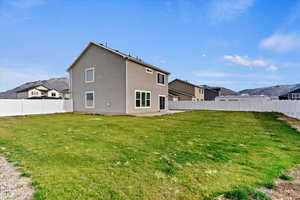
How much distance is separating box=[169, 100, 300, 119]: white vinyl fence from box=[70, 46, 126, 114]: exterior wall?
12.5m

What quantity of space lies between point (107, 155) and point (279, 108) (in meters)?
19.1

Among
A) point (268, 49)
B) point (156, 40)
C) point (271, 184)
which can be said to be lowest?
point (271, 184)

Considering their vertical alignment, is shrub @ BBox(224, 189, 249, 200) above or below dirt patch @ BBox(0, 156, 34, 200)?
below

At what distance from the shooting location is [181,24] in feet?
45.2

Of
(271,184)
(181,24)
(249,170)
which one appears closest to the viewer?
(271,184)

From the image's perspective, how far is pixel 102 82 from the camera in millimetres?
15008

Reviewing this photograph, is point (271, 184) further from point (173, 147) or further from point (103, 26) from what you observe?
point (103, 26)

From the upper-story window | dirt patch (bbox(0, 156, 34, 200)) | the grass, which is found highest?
the upper-story window

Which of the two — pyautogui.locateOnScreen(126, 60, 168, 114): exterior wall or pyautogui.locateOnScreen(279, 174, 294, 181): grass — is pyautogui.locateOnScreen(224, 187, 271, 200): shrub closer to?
pyautogui.locateOnScreen(279, 174, 294, 181): grass

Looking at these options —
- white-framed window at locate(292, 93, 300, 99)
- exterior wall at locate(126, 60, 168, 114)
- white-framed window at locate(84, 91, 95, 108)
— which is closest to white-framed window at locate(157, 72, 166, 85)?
exterior wall at locate(126, 60, 168, 114)

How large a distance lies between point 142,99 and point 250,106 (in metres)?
13.1

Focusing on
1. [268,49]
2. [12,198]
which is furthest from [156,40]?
[12,198]

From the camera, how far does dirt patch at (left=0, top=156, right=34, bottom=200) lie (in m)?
2.19

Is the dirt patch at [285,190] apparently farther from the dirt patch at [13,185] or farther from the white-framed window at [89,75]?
the white-framed window at [89,75]
